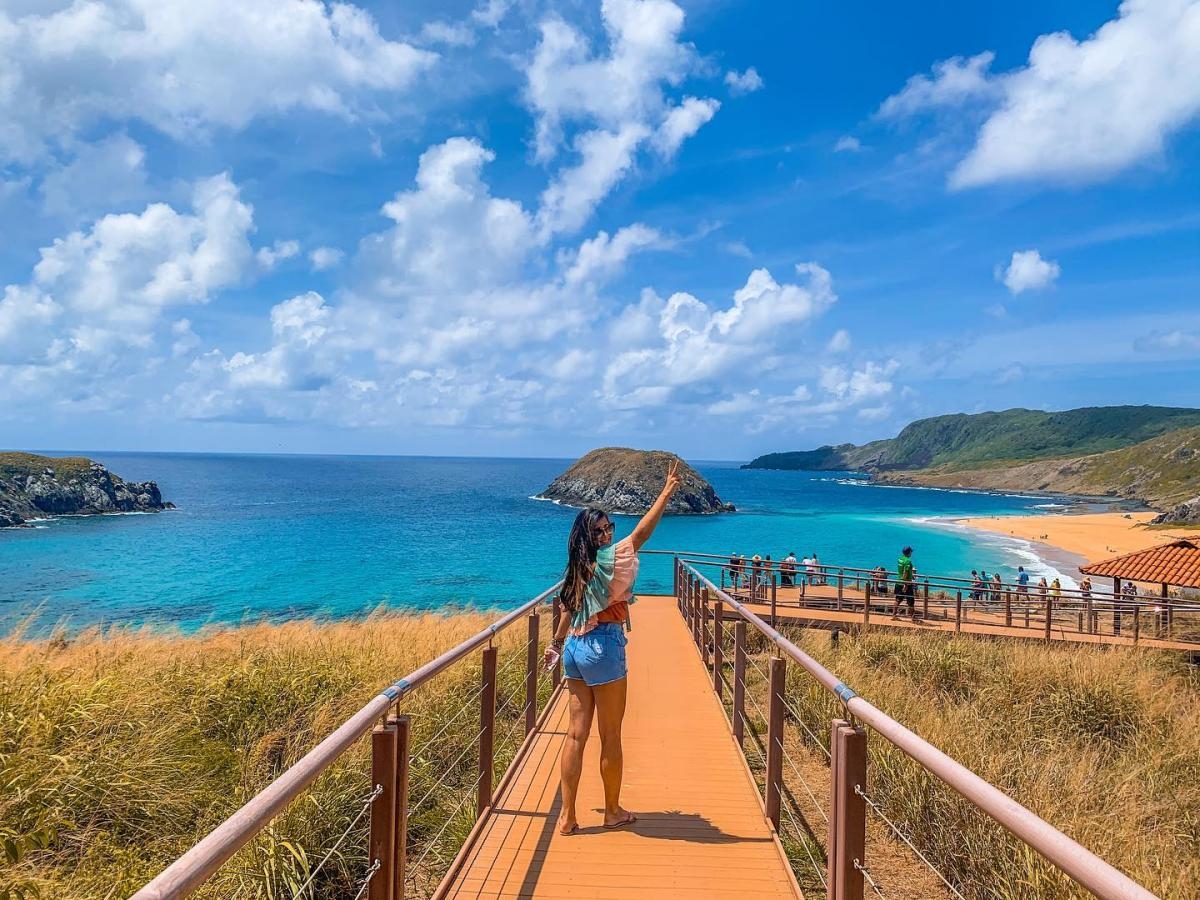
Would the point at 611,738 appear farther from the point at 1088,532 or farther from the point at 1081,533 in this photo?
the point at 1088,532

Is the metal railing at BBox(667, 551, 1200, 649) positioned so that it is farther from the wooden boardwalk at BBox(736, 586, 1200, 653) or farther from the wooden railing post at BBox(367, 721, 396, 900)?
the wooden railing post at BBox(367, 721, 396, 900)

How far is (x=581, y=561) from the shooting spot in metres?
4.00

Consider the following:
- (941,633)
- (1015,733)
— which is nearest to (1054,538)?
(941,633)

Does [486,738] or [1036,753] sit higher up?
[486,738]

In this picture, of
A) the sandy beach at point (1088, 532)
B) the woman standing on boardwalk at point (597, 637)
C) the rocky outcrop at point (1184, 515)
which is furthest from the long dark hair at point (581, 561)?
the rocky outcrop at point (1184, 515)

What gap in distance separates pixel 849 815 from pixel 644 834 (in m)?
1.86

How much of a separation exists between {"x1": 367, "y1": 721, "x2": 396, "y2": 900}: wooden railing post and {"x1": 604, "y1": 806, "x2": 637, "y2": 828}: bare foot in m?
1.80

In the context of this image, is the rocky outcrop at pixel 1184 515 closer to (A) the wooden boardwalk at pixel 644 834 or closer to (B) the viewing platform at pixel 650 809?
(B) the viewing platform at pixel 650 809

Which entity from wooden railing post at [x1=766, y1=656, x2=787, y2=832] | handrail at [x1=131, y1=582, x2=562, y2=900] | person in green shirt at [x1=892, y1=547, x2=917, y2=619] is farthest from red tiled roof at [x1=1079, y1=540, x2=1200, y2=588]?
handrail at [x1=131, y1=582, x2=562, y2=900]

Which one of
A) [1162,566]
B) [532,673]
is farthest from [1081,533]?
[532,673]

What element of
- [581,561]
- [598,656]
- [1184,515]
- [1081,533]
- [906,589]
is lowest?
[1081,533]

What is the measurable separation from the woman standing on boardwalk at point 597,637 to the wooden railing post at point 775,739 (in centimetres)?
85

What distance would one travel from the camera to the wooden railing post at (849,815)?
2.58m

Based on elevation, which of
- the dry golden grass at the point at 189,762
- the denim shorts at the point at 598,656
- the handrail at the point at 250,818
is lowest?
the dry golden grass at the point at 189,762
